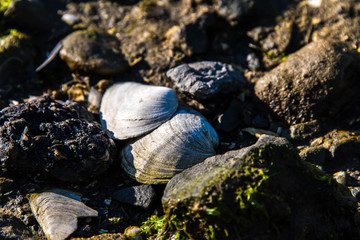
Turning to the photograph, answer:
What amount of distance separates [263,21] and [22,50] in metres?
3.65

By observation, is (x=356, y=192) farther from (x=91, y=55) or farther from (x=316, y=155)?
(x=91, y=55)

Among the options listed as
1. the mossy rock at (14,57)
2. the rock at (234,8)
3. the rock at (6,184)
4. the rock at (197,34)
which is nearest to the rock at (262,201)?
the rock at (6,184)

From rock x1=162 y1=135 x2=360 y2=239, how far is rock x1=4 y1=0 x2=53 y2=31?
3717mm

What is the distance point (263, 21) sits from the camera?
4.95 metres

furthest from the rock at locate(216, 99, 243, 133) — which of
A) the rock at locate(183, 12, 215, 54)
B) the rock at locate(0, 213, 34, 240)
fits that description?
the rock at locate(0, 213, 34, 240)

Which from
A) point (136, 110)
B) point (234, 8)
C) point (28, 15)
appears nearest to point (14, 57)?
point (28, 15)

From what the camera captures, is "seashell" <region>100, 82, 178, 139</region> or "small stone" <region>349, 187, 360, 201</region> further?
"seashell" <region>100, 82, 178, 139</region>

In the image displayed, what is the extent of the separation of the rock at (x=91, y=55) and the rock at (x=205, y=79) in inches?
33.3

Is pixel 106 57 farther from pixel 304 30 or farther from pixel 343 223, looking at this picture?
pixel 343 223

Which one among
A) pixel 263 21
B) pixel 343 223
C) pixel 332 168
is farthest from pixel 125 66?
pixel 343 223

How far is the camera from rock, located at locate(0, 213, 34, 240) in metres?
2.97

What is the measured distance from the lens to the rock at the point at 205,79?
4.02 m

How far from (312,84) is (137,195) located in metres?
2.52

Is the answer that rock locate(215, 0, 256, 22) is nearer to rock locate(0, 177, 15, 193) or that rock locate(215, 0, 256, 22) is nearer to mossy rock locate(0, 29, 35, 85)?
mossy rock locate(0, 29, 35, 85)
